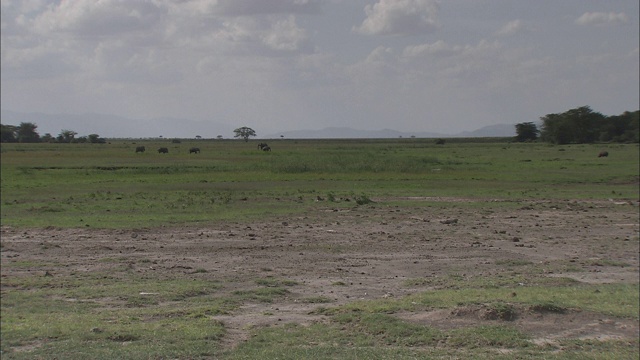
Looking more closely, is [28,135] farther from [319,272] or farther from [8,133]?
[319,272]

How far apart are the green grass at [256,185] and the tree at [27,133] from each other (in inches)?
28.9

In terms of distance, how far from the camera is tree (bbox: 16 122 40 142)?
46.6m

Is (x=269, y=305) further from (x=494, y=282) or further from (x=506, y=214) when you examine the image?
(x=506, y=214)

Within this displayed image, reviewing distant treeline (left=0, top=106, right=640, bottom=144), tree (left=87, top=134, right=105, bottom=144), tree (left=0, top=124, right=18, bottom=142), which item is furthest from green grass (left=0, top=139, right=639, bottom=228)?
tree (left=87, top=134, right=105, bottom=144)

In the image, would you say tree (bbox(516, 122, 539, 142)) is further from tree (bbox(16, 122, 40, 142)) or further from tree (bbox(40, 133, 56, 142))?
tree (bbox(40, 133, 56, 142))

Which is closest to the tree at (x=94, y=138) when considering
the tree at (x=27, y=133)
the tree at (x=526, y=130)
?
the tree at (x=27, y=133)

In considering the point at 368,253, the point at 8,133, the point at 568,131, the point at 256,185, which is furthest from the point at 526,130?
the point at 8,133

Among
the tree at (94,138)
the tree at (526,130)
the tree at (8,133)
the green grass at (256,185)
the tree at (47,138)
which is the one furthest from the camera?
the tree at (94,138)

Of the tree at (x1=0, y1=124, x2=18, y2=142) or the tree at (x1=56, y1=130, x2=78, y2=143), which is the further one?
the tree at (x1=56, y1=130, x2=78, y2=143)

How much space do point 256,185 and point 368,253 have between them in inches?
693

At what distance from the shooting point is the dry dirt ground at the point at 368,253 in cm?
871

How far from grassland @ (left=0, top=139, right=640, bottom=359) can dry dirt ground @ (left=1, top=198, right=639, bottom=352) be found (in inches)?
2.0

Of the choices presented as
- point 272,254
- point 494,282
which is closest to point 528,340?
point 494,282

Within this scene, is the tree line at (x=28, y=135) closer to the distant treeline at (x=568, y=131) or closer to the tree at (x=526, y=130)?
the distant treeline at (x=568, y=131)
